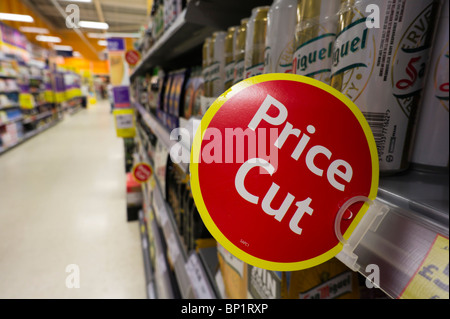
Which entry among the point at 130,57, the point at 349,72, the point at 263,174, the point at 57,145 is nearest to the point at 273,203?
the point at 263,174

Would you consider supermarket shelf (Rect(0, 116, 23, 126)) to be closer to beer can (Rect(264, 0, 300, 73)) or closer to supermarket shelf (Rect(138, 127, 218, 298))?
supermarket shelf (Rect(138, 127, 218, 298))

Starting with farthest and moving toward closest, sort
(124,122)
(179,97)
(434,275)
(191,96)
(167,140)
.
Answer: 1. (124,122)
2. (179,97)
3. (191,96)
4. (167,140)
5. (434,275)

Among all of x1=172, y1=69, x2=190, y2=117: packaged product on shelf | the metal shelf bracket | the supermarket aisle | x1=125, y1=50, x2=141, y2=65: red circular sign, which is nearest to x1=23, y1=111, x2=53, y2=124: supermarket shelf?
the supermarket aisle

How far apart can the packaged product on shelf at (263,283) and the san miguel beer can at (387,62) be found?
1.12ft

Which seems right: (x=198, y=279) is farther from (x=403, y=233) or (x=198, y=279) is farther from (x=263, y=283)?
(x=403, y=233)

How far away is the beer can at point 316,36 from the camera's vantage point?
362 millimetres

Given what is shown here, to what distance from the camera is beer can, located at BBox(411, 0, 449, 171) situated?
11.2 inches

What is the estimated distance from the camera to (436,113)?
297 millimetres

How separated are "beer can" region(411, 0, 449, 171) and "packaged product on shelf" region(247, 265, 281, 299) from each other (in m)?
0.35

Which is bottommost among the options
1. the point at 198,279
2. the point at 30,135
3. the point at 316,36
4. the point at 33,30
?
the point at 30,135

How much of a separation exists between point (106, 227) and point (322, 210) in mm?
3399

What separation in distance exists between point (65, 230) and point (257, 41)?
3368mm

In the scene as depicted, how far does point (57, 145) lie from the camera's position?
23.4 feet

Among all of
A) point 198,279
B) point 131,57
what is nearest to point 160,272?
point 198,279
